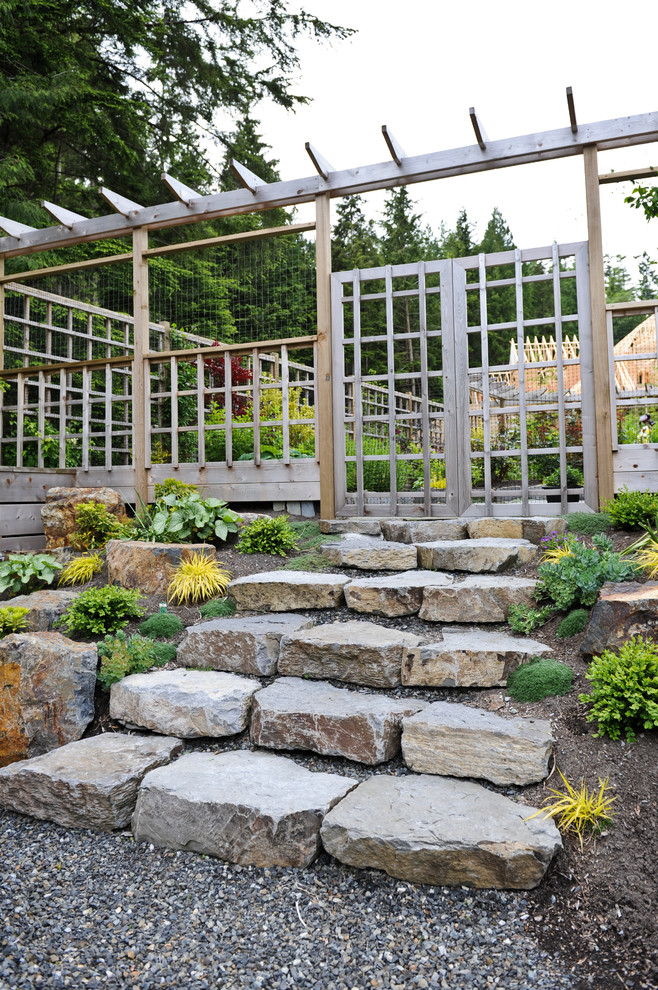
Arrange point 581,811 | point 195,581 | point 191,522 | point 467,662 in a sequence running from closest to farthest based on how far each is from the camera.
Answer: point 581,811 → point 467,662 → point 195,581 → point 191,522

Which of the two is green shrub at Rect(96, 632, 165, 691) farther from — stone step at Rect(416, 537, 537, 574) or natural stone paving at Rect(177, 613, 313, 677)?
stone step at Rect(416, 537, 537, 574)

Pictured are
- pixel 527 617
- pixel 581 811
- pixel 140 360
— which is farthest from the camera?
pixel 140 360

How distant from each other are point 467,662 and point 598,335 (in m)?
2.70

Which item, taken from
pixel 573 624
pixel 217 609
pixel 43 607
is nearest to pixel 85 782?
pixel 217 609

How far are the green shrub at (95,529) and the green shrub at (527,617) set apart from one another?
280 cm

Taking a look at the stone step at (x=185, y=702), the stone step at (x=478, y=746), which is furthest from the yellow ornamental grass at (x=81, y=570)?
the stone step at (x=478, y=746)

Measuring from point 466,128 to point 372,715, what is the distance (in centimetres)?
399

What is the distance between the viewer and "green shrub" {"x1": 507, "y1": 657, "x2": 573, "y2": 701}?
100 inches

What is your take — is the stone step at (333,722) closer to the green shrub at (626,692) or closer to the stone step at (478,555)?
the green shrub at (626,692)

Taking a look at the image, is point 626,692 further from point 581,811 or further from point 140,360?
point 140,360

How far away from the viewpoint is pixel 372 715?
247 centimetres

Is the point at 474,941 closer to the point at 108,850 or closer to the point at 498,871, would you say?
the point at 498,871

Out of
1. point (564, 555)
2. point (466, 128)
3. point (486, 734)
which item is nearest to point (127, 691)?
point (486, 734)

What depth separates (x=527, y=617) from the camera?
302cm
